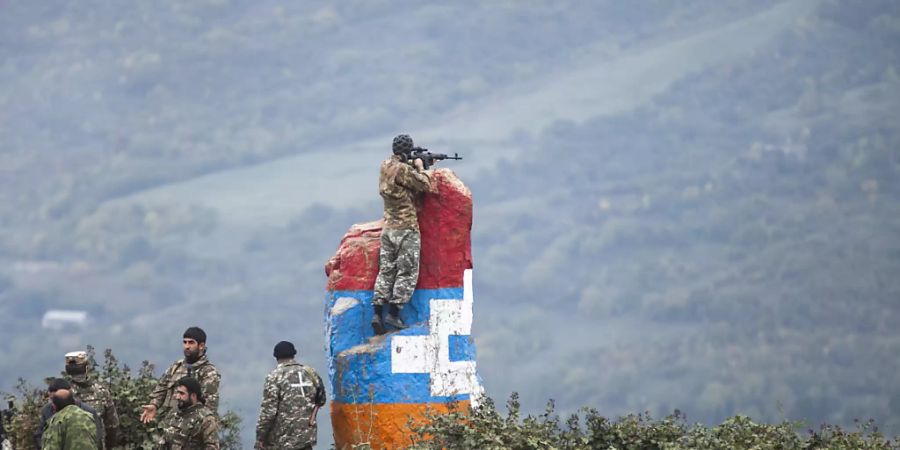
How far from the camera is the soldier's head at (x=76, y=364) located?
19141 millimetres

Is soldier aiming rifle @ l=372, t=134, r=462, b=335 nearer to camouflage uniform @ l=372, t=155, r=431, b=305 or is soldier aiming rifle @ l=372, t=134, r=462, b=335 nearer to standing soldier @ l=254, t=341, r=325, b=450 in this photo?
camouflage uniform @ l=372, t=155, r=431, b=305

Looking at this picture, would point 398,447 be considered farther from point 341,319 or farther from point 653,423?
point 653,423

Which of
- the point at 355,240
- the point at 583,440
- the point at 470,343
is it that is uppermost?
the point at 355,240

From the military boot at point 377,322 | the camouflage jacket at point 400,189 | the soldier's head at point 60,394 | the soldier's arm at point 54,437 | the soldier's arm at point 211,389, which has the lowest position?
the soldier's arm at point 54,437

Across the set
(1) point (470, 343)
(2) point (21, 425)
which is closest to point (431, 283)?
(1) point (470, 343)

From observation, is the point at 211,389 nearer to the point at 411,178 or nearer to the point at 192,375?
the point at 192,375

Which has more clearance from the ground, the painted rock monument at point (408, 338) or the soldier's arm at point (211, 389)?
the painted rock monument at point (408, 338)

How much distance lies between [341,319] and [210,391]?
2.47 m

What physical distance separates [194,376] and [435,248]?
3.79 meters

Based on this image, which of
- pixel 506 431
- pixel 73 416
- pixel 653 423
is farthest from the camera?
pixel 653 423

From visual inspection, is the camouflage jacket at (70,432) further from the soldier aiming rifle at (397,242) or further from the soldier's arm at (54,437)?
the soldier aiming rifle at (397,242)

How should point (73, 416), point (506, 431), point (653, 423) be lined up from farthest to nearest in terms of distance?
point (653, 423)
point (506, 431)
point (73, 416)

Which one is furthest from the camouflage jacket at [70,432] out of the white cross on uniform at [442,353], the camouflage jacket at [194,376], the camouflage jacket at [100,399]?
the white cross on uniform at [442,353]

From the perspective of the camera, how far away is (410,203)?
21344 mm
